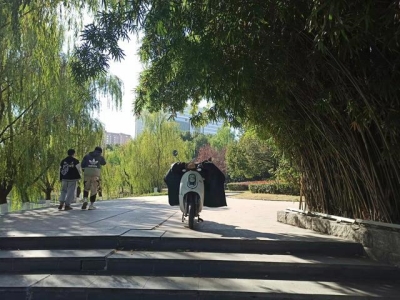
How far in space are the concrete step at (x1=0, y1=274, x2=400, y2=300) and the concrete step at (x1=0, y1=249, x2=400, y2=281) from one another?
0.61 ft

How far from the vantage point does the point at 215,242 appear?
16.6 feet

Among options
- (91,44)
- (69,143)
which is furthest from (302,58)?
(69,143)

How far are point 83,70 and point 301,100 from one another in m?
2.69

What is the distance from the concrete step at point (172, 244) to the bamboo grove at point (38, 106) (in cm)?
518

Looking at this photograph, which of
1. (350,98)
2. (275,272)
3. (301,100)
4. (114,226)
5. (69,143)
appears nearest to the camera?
(350,98)

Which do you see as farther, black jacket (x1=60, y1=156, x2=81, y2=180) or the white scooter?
black jacket (x1=60, y1=156, x2=81, y2=180)

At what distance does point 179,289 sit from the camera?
3.86m

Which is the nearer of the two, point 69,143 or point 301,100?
point 301,100

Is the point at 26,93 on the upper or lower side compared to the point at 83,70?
upper

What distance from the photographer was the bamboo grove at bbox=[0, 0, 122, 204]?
9953 millimetres

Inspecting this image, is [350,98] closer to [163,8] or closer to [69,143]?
[163,8]

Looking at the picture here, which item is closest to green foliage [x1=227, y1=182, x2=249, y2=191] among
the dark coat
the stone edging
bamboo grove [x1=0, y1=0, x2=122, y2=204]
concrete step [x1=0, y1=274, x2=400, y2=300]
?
bamboo grove [x1=0, y1=0, x2=122, y2=204]

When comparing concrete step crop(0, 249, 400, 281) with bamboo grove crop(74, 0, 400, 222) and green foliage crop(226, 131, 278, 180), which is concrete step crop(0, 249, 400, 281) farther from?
green foliage crop(226, 131, 278, 180)

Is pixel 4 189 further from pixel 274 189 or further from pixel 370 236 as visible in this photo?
pixel 274 189
